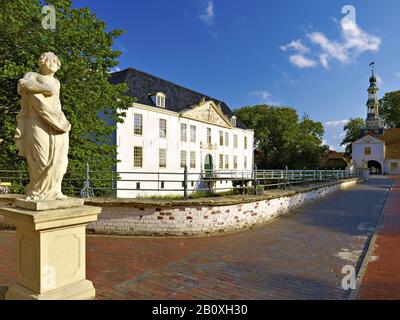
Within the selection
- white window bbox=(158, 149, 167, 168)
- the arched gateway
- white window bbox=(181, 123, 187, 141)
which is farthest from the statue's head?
the arched gateway

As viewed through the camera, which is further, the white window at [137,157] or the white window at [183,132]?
the white window at [183,132]

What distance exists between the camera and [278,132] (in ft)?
160

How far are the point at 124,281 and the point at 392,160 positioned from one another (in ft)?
194

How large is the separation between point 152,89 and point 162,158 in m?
6.84

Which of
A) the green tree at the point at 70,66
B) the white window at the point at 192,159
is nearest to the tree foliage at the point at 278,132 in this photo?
the white window at the point at 192,159

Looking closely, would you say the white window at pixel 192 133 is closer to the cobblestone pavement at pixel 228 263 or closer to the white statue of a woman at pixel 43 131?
the cobblestone pavement at pixel 228 263

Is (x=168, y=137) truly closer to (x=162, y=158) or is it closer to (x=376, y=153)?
(x=162, y=158)

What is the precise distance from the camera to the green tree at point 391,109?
58.8 meters

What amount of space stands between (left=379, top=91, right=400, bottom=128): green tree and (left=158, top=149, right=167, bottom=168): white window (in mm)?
56346

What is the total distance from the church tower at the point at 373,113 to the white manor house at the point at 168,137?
3503 cm

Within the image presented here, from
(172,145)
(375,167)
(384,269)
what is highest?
(172,145)

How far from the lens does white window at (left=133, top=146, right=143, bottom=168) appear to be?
74.7 feet

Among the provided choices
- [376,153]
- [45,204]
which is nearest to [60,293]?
[45,204]

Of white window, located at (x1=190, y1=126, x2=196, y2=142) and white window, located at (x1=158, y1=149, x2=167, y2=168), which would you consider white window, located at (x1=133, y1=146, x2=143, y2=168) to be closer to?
white window, located at (x1=158, y1=149, x2=167, y2=168)
